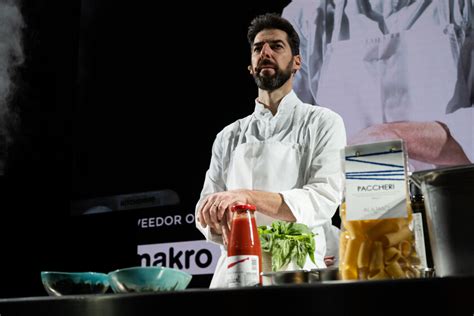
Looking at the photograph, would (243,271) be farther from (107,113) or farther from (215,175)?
(107,113)

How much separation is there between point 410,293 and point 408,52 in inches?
76.0

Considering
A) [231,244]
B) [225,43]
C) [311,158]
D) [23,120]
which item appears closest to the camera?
[231,244]

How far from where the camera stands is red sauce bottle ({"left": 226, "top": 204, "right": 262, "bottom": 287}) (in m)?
0.82

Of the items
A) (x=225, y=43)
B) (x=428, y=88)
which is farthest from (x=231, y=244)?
(x=225, y=43)

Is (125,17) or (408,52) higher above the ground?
(125,17)

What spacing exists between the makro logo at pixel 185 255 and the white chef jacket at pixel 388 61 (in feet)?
2.53

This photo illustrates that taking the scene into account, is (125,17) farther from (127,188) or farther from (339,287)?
(339,287)

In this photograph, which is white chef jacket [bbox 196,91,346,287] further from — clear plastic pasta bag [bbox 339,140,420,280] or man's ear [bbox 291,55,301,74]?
clear plastic pasta bag [bbox 339,140,420,280]

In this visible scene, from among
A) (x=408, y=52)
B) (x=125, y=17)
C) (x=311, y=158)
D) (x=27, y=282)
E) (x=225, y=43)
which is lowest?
(x=27, y=282)

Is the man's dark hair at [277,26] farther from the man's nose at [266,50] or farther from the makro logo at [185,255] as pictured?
the makro logo at [185,255]

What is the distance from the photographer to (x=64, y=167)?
312 cm

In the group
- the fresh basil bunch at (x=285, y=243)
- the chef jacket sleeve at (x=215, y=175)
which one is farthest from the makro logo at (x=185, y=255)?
the fresh basil bunch at (x=285, y=243)

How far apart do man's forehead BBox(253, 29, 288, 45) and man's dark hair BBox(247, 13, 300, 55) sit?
0.05 ft

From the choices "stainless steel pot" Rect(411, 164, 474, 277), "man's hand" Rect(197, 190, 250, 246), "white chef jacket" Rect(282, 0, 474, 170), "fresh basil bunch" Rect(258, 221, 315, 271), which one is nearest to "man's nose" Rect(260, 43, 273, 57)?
"white chef jacket" Rect(282, 0, 474, 170)
